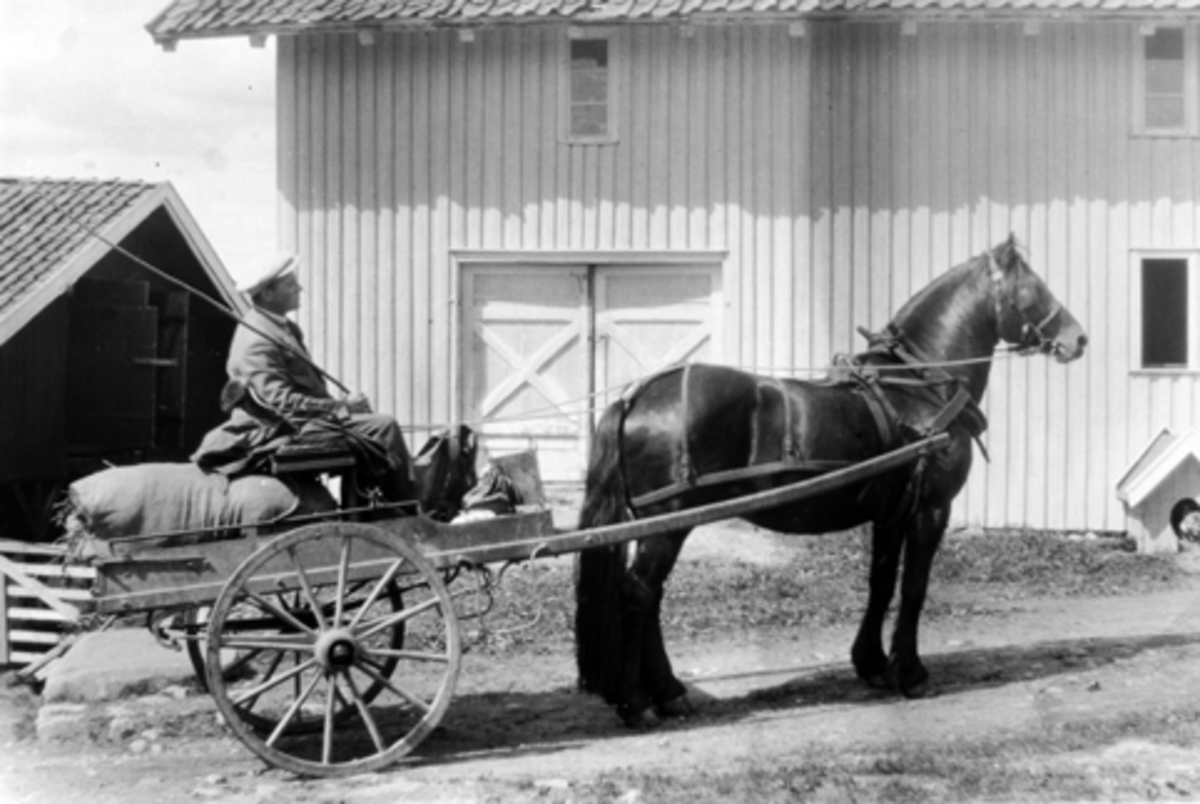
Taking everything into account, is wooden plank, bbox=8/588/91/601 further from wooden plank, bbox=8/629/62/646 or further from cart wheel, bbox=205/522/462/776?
Answer: cart wheel, bbox=205/522/462/776

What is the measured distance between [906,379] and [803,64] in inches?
252

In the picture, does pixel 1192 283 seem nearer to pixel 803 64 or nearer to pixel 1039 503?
pixel 1039 503

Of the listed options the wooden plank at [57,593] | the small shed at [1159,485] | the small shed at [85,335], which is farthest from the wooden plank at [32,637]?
the small shed at [1159,485]

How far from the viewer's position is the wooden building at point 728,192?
12094 millimetres

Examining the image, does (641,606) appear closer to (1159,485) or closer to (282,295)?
(282,295)

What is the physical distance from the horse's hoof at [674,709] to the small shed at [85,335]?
24.7 feet

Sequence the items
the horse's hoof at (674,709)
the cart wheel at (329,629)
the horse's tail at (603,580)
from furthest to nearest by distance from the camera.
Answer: the horse's hoof at (674,709)
the horse's tail at (603,580)
the cart wheel at (329,629)

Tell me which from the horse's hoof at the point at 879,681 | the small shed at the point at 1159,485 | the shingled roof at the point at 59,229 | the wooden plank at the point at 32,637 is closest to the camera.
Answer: the horse's hoof at the point at 879,681

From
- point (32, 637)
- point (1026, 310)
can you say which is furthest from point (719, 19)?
point (32, 637)

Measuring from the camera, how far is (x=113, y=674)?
719cm

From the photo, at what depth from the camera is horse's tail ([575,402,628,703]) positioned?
6211mm

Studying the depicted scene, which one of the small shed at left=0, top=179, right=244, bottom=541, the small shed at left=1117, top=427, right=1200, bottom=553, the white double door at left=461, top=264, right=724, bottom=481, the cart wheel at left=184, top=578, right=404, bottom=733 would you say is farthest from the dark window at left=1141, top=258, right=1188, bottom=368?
the small shed at left=0, top=179, right=244, bottom=541

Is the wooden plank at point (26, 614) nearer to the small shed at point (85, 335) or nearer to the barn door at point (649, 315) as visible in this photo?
the small shed at point (85, 335)

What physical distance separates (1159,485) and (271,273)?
28.5 ft
